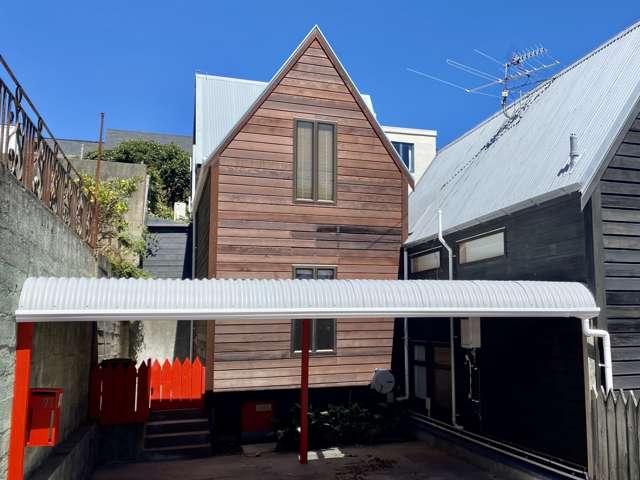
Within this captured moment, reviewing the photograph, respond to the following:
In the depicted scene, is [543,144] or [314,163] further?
[314,163]

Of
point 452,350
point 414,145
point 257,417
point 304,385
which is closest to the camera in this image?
point 304,385

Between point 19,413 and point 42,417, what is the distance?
1.38ft

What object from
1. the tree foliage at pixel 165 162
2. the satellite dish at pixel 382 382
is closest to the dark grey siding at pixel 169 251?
the satellite dish at pixel 382 382

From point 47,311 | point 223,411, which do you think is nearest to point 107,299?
point 47,311

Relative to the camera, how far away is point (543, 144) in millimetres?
10016

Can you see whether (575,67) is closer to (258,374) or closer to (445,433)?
(445,433)

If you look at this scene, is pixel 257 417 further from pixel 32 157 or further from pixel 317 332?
pixel 32 157

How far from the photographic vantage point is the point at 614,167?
26.9 feet

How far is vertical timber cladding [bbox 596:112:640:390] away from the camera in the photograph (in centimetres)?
784

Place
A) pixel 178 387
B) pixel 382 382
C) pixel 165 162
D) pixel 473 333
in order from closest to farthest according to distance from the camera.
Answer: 1. pixel 473 333
2. pixel 178 387
3. pixel 382 382
4. pixel 165 162

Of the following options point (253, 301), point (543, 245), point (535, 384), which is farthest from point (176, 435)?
point (543, 245)

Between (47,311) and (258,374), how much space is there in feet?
20.9

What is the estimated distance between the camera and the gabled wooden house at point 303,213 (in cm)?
1150

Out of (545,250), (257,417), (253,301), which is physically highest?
(545,250)
